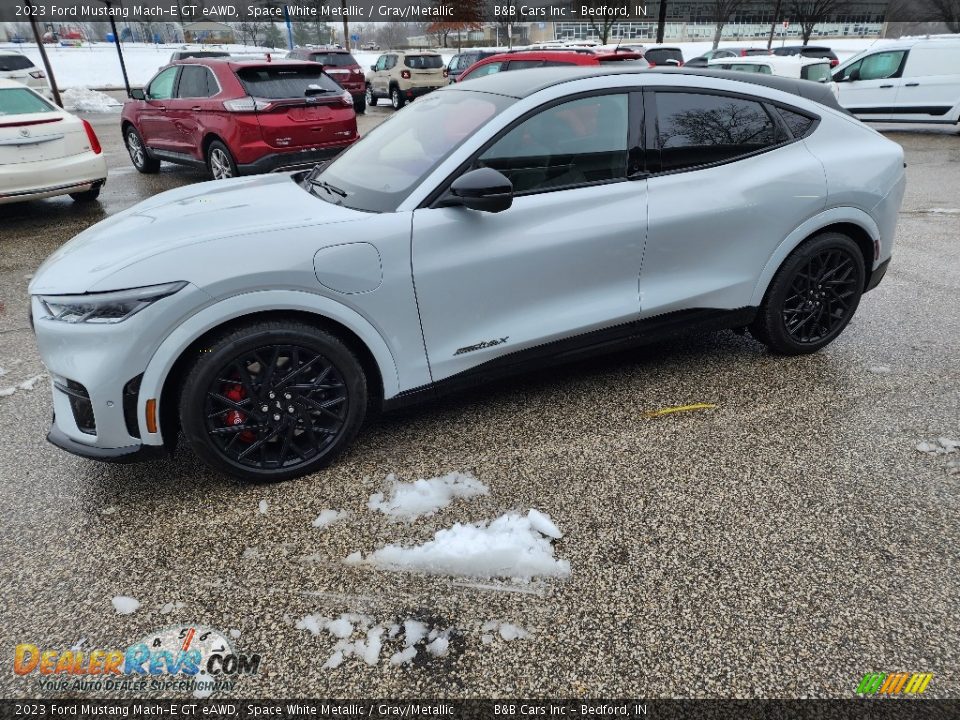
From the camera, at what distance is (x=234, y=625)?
84.9 inches

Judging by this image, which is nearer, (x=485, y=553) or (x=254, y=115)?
(x=485, y=553)

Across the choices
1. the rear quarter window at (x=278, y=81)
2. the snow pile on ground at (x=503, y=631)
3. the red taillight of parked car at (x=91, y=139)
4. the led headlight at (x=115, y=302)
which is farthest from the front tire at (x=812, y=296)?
the red taillight of parked car at (x=91, y=139)

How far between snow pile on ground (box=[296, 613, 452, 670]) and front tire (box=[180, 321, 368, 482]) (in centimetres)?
84

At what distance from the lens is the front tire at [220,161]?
8.19 metres

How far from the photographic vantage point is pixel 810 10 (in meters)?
45.4

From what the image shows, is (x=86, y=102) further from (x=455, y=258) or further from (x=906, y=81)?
(x=455, y=258)

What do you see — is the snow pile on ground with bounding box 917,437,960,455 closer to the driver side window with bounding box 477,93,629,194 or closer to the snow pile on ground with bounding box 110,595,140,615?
the driver side window with bounding box 477,93,629,194

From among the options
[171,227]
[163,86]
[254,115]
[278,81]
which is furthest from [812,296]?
[163,86]

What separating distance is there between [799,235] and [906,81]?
12.7 meters

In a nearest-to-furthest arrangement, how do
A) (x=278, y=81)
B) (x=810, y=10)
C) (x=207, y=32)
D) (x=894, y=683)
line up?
1. (x=894, y=683)
2. (x=278, y=81)
3. (x=810, y=10)
4. (x=207, y=32)

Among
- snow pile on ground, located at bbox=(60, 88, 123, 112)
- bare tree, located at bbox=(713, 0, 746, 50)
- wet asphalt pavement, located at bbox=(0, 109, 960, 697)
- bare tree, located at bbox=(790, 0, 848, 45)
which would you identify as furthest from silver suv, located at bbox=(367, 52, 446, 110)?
bare tree, located at bbox=(790, 0, 848, 45)

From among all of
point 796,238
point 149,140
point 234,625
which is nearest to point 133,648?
point 234,625

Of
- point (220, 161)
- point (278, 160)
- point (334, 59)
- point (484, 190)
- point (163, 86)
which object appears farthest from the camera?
point (334, 59)

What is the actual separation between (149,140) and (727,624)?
409 inches
